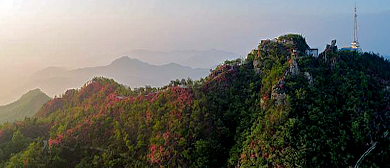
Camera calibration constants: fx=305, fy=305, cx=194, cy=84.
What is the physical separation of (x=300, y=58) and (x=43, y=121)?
28494mm

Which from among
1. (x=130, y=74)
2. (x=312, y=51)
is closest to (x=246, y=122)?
(x=312, y=51)

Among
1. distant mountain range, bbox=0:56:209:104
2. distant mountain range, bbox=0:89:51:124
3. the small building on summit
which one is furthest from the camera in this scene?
distant mountain range, bbox=0:56:209:104

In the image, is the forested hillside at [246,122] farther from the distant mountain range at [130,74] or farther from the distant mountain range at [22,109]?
the distant mountain range at [130,74]

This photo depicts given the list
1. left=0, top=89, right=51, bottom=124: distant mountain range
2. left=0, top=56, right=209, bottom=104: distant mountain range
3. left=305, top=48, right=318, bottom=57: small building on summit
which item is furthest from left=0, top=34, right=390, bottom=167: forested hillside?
left=0, top=56, right=209, bottom=104: distant mountain range

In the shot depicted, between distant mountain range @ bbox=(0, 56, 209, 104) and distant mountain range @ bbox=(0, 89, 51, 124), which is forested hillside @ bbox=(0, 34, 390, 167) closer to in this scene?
distant mountain range @ bbox=(0, 89, 51, 124)

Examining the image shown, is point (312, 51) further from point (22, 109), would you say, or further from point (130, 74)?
point (130, 74)

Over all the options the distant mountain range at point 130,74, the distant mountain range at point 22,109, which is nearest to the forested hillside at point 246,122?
the distant mountain range at point 22,109

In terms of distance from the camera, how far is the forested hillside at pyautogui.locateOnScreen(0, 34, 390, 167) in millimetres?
20281

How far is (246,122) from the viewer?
938 inches

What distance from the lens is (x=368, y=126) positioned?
21.0 meters

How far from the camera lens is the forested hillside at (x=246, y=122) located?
20.3m

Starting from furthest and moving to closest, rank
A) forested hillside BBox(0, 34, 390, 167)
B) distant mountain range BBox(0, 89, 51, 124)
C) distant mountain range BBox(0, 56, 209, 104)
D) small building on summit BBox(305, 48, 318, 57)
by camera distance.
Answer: distant mountain range BBox(0, 56, 209, 104), distant mountain range BBox(0, 89, 51, 124), small building on summit BBox(305, 48, 318, 57), forested hillside BBox(0, 34, 390, 167)

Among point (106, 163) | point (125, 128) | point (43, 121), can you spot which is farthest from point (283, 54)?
point (43, 121)

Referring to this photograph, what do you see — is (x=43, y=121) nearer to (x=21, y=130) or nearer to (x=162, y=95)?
(x=21, y=130)
